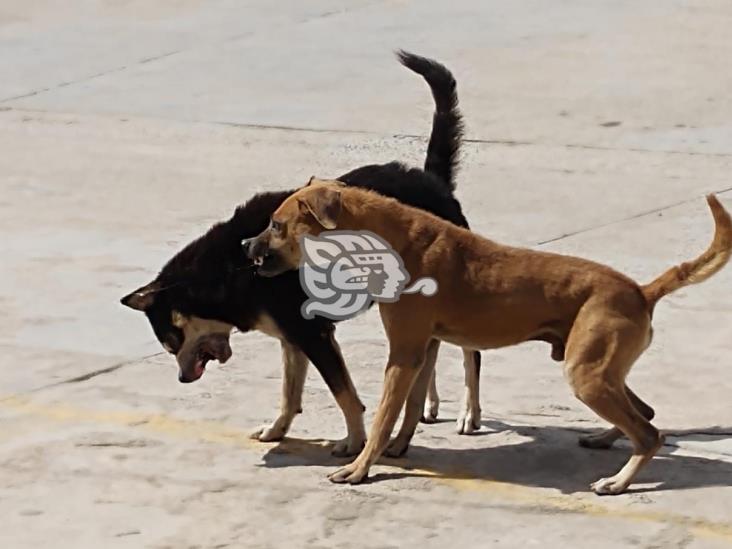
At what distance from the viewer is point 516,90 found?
44.8 feet

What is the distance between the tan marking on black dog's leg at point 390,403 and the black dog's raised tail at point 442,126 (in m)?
1.35

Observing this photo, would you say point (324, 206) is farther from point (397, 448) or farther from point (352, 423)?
point (397, 448)

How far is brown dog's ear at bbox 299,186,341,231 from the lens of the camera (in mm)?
6734

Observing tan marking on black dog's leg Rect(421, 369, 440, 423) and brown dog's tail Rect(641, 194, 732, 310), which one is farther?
tan marking on black dog's leg Rect(421, 369, 440, 423)

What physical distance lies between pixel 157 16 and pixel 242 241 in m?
10.1

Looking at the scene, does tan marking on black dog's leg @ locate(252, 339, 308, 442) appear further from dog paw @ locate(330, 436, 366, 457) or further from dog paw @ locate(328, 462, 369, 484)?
dog paw @ locate(328, 462, 369, 484)

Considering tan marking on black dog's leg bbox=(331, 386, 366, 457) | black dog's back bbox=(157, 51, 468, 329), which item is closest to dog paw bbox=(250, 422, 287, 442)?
tan marking on black dog's leg bbox=(331, 386, 366, 457)

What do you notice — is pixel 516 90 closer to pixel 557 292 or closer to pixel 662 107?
pixel 662 107

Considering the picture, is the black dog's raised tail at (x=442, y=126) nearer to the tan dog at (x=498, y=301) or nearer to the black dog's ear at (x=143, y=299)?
the tan dog at (x=498, y=301)

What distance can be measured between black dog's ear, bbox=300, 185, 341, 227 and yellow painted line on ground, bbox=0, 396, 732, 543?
1.08 metres

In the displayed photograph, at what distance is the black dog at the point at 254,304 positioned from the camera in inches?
282

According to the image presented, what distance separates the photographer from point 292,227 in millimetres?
6828

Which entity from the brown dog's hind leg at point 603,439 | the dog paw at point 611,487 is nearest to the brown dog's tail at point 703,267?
the brown dog's hind leg at point 603,439

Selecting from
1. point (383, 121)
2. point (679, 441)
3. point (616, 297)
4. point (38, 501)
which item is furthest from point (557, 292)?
point (383, 121)
